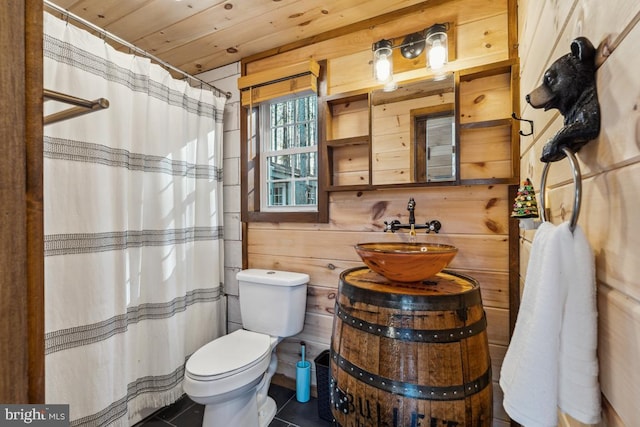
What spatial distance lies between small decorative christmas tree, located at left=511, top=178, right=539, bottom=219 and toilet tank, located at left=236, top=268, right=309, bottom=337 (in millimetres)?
1185

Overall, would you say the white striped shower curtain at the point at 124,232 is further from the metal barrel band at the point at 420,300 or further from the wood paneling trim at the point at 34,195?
the metal barrel band at the point at 420,300

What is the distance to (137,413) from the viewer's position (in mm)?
1602

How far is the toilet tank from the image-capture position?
171 cm

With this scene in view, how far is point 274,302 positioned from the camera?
1727 millimetres

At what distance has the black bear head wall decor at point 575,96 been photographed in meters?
0.50

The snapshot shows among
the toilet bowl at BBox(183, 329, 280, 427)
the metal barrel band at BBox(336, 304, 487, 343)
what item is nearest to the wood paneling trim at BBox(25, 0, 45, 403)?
the metal barrel band at BBox(336, 304, 487, 343)

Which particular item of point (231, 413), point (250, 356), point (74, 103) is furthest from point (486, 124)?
point (231, 413)

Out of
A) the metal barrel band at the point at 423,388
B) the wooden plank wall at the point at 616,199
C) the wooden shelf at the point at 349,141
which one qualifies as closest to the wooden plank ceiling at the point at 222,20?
the wooden shelf at the point at 349,141

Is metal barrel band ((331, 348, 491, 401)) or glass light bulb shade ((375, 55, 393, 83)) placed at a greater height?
glass light bulb shade ((375, 55, 393, 83))

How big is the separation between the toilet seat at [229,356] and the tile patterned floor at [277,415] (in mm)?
439

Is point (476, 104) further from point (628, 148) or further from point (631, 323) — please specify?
point (631, 323)

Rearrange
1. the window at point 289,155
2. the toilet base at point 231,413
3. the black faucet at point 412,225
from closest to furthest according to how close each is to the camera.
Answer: the toilet base at point 231,413 → the black faucet at point 412,225 → the window at point 289,155

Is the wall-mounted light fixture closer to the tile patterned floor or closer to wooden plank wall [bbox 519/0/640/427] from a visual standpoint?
wooden plank wall [bbox 519/0/640/427]

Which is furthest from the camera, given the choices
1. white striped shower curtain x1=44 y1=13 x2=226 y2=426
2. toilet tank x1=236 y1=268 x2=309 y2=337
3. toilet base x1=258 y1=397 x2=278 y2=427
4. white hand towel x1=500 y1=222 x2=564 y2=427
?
toilet tank x1=236 y1=268 x2=309 y2=337
